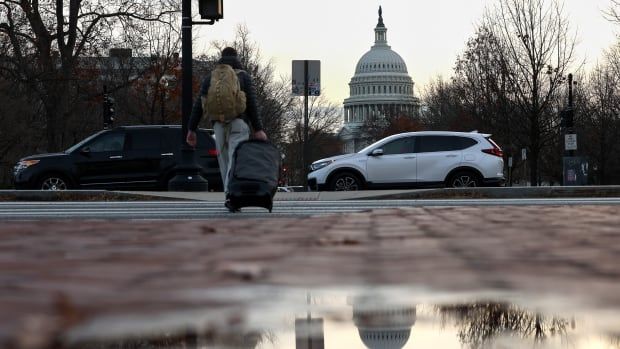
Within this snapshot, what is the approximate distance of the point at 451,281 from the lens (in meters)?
2.38

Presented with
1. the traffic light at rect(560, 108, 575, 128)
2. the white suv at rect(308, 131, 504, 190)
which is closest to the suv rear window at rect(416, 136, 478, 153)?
the white suv at rect(308, 131, 504, 190)

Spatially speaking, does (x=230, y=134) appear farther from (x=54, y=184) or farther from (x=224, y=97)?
(x=54, y=184)

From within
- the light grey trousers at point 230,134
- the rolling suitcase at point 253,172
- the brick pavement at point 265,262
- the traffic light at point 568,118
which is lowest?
the brick pavement at point 265,262

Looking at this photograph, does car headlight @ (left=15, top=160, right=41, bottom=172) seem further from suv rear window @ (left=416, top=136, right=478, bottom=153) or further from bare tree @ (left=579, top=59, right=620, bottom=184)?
bare tree @ (left=579, top=59, right=620, bottom=184)

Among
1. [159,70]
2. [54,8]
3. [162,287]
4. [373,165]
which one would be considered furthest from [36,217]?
[159,70]

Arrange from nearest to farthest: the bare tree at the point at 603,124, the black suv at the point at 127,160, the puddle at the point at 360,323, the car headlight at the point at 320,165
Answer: the puddle at the point at 360,323 → the black suv at the point at 127,160 → the car headlight at the point at 320,165 → the bare tree at the point at 603,124

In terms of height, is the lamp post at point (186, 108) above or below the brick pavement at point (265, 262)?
above

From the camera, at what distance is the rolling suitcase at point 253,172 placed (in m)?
8.43

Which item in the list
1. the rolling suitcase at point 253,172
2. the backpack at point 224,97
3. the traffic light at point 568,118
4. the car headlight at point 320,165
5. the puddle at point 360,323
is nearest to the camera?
the puddle at point 360,323

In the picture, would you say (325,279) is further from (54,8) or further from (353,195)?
(54,8)

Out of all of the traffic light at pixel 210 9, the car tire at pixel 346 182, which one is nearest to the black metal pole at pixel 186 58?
the traffic light at pixel 210 9

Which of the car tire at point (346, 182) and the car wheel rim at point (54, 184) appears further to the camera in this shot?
the car tire at point (346, 182)

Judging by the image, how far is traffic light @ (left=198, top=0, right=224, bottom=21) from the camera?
15.7m

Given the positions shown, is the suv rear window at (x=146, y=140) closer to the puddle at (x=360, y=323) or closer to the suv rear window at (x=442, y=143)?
the suv rear window at (x=442, y=143)
